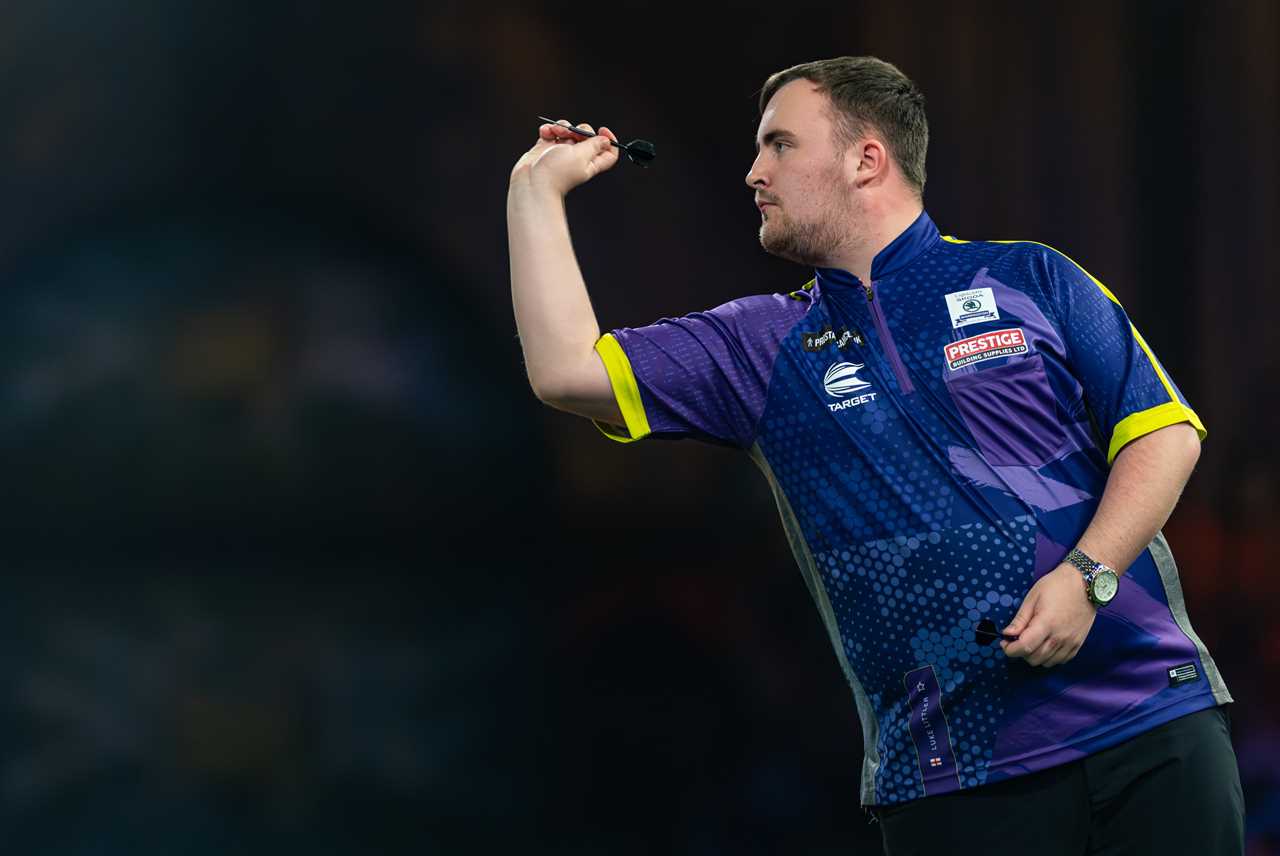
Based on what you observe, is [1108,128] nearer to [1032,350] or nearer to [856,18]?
[856,18]

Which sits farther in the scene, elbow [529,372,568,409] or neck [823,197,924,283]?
neck [823,197,924,283]

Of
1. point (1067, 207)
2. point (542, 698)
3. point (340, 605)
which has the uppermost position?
point (1067, 207)

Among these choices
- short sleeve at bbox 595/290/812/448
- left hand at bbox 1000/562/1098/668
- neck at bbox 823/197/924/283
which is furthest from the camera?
neck at bbox 823/197/924/283

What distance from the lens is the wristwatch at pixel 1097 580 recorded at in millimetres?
1541

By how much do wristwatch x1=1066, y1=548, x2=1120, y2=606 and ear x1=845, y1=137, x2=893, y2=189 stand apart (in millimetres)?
596

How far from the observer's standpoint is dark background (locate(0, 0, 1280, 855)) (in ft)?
9.92

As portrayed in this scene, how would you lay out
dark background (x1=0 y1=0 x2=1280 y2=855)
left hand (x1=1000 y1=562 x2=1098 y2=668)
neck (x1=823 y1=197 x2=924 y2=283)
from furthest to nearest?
dark background (x1=0 y1=0 x2=1280 y2=855) → neck (x1=823 y1=197 x2=924 y2=283) → left hand (x1=1000 y1=562 x2=1098 y2=668)

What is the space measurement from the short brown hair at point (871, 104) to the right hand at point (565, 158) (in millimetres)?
291

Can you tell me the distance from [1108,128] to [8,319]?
98.8 inches

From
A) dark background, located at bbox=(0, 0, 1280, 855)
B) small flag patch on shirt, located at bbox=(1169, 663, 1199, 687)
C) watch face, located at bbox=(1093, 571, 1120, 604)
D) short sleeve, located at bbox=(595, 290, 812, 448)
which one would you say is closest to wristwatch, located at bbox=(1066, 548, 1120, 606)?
watch face, located at bbox=(1093, 571, 1120, 604)

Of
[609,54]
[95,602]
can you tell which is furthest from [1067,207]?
[95,602]

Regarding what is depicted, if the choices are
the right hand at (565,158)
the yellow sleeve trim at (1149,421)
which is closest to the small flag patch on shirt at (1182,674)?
the yellow sleeve trim at (1149,421)

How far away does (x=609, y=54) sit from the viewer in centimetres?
329

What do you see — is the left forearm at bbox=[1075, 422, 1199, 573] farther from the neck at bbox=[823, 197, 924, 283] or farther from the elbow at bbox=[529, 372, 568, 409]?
the elbow at bbox=[529, 372, 568, 409]
